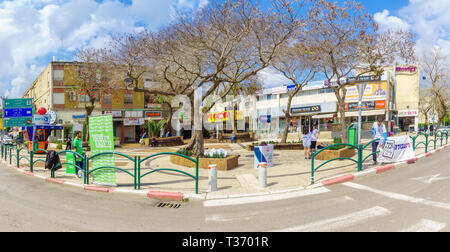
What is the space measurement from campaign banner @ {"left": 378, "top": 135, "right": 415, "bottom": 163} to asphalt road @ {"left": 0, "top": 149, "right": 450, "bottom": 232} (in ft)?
7.30

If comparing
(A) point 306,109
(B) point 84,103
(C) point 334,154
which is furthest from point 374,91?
(B) point 84,103

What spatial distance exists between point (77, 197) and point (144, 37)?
1182 centimetres

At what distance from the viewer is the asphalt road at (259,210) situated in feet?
15.6

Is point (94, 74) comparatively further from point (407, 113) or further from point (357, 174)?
point (407, 113)

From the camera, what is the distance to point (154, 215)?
5.62 metres

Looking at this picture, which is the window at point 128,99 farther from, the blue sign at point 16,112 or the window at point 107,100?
the blue sign at point 16,112

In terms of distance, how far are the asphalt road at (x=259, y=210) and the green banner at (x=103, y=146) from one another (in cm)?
71

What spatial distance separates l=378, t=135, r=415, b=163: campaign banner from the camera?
10211 millimetres

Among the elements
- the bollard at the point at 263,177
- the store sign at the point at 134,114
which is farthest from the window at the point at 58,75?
the bollard at the point at 263,177

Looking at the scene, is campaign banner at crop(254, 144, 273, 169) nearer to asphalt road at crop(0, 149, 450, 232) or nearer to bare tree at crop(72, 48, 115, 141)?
asphalt road at crop(0, 149, 450, 232)

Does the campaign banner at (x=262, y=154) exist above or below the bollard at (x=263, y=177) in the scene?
above

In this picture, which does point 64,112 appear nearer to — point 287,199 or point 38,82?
point 38,82

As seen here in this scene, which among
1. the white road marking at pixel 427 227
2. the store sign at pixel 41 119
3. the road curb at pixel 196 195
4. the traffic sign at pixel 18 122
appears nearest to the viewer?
the white road marking at pixel 427 227
